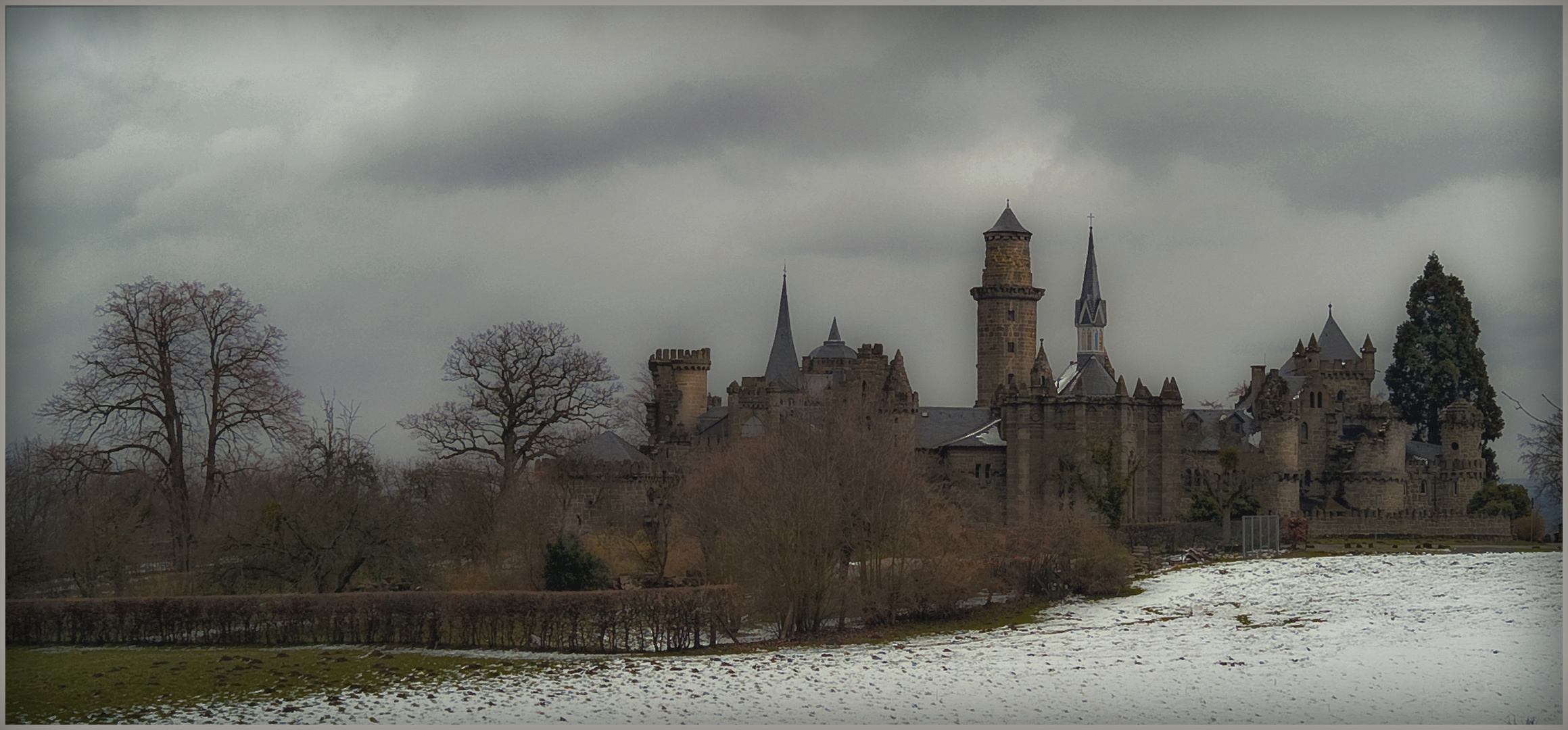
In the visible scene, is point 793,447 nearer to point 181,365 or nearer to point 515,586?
point 515,586

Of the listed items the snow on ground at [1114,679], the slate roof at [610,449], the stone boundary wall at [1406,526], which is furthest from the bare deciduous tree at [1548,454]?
the slate roof at [610,449]

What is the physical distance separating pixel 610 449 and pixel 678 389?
9146 millimetres

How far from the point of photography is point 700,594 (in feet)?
122

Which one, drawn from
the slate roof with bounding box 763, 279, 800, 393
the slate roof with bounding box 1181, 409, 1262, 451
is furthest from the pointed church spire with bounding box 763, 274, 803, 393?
the slate roof with bounding box 1181, 409, 1262, 451

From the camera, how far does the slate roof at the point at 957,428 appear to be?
2844 inches

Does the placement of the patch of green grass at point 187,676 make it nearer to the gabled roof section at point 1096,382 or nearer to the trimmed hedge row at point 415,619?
the trimmed hedge row at point 415,619

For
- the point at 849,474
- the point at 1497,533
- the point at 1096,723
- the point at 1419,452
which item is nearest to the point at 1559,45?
the point at 1096,723

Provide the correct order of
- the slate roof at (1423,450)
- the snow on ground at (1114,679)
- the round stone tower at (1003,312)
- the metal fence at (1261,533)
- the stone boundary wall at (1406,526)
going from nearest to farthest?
the snow on ground at (1114,679), the metal fence at (1261,533), the stone boundary wall at (1406,526), the slate roof at (1423,450), the round stone tower at (1003,312)

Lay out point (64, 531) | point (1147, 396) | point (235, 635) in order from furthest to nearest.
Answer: point (1147, 396)
point (64, 531)
point (235, 635)

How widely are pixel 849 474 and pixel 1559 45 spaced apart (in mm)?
18149

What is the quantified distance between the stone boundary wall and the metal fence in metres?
7.39

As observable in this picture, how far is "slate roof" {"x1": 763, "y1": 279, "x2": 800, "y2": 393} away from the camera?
82125mm

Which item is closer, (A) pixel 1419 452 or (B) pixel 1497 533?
(B) pixel 1497 533

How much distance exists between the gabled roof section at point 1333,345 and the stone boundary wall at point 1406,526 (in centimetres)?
1565
